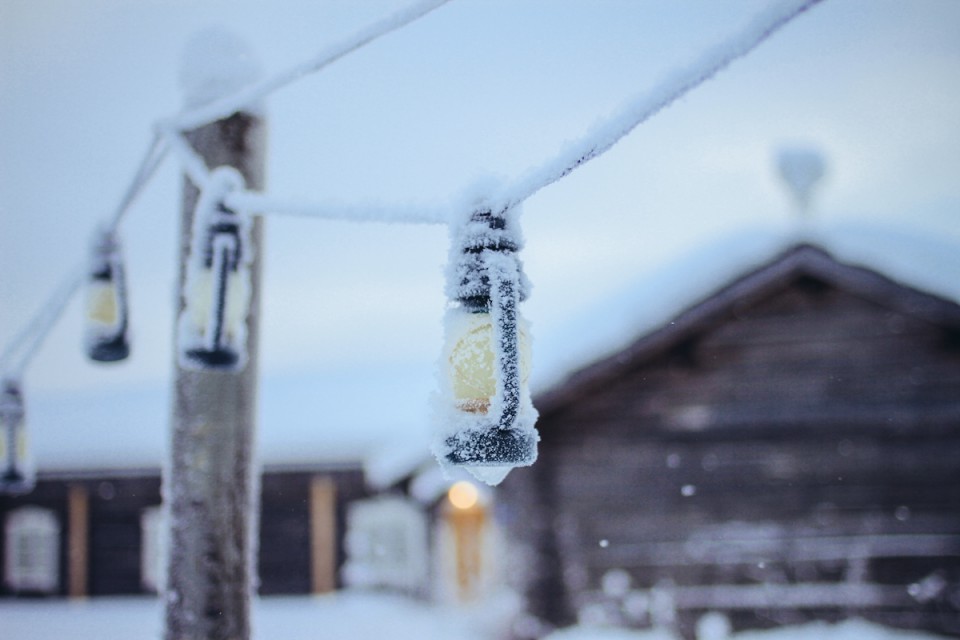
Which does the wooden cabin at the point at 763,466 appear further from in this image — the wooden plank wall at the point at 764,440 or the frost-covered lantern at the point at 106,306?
the frost-covered lantern at the point at 106,306

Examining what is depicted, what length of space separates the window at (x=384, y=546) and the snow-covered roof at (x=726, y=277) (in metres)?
8.31

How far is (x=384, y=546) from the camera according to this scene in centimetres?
1808

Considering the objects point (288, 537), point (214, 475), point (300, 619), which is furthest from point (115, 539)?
point (214, 475)

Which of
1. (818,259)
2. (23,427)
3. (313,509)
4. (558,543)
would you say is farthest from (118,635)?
(818,259)

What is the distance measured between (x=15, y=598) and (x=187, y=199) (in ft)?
64.3

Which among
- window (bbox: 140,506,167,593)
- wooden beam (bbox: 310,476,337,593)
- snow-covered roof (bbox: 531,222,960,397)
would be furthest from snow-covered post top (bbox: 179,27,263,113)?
window (bbox: 140,506,167,593)

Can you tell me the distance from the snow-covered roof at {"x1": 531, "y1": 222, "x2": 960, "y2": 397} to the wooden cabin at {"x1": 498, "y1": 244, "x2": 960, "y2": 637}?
4.5 inches

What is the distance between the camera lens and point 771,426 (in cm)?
962

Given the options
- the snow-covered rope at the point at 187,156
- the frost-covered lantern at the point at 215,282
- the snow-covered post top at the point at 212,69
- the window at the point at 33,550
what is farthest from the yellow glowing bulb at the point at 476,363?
the window at the point at 33,550

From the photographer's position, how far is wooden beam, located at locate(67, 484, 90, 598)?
18.4 meters

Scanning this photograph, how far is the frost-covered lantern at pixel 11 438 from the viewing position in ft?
14.3

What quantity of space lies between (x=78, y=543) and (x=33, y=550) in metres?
1.39

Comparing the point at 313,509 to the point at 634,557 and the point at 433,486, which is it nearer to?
the point at 433,486

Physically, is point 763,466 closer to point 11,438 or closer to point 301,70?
point 11,438
